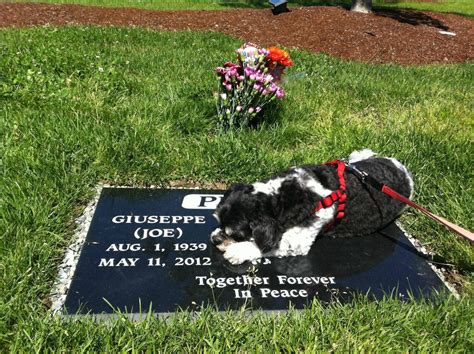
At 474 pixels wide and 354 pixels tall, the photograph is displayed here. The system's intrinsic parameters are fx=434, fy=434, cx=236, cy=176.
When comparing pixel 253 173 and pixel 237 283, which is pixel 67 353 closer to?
pixel 237 283

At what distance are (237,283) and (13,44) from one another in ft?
20.9

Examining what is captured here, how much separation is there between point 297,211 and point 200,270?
872 mm

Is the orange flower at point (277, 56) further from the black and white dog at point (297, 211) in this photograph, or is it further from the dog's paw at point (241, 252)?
the dog's paw at point (241, 252)

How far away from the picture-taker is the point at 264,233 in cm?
309

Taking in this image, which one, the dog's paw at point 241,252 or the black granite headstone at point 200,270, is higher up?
the dog's paw at point 241,252

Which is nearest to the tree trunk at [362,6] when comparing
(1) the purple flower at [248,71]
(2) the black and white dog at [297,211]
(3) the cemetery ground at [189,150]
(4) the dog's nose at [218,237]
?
(3) the cemetery ground at [189,150]

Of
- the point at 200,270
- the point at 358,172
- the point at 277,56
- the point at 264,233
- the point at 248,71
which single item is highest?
the point at 277,56

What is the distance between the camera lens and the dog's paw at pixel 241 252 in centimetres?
312

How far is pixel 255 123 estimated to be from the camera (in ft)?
18.1

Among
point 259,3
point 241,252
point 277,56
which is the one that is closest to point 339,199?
point 241,252

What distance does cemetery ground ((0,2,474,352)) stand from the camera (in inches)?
99.7

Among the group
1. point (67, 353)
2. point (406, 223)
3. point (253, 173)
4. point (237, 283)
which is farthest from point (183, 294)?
point (406, 223)

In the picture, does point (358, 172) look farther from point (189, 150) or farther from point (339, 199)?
point (189, 150)

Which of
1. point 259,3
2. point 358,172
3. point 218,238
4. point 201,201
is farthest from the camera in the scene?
point 259,3
